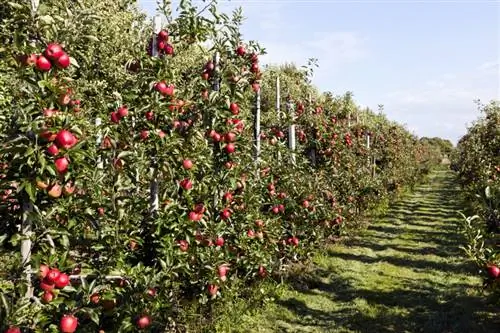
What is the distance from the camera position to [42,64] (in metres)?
3.00

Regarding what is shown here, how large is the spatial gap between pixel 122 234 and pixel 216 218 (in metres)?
1.88

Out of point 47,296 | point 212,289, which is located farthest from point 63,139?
point 212,289

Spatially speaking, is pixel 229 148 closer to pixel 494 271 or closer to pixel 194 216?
pixel 194 216

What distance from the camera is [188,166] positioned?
453 centimetres

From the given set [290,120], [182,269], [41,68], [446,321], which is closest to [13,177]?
[41,68]

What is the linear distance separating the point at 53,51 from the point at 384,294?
672cm

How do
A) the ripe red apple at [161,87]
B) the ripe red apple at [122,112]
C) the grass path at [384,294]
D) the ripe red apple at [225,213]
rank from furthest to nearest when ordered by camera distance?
the grass path at [384,294] → the ripe red apple at [225,213] → the ripe red apple at [161,87] → the ripe red apple at [122,112]

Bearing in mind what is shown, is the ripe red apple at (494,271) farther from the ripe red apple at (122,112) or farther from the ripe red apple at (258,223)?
the ripe red apple at (122,112)

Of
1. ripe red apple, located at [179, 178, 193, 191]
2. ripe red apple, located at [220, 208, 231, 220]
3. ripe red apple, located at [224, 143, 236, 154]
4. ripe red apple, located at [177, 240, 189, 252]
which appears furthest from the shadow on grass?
ripe red apple, located at [179, 178, 193, 191]

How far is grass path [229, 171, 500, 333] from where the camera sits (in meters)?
6.44

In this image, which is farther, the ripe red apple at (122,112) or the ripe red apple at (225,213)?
the ripe red apple at (225,213)

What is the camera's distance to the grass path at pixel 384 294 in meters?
6.44

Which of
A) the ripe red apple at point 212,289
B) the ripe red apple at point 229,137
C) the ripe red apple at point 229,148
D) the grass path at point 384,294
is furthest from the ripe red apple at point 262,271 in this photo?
the ripe red apple at point 229,137

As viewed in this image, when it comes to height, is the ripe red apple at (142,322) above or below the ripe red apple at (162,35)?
below
